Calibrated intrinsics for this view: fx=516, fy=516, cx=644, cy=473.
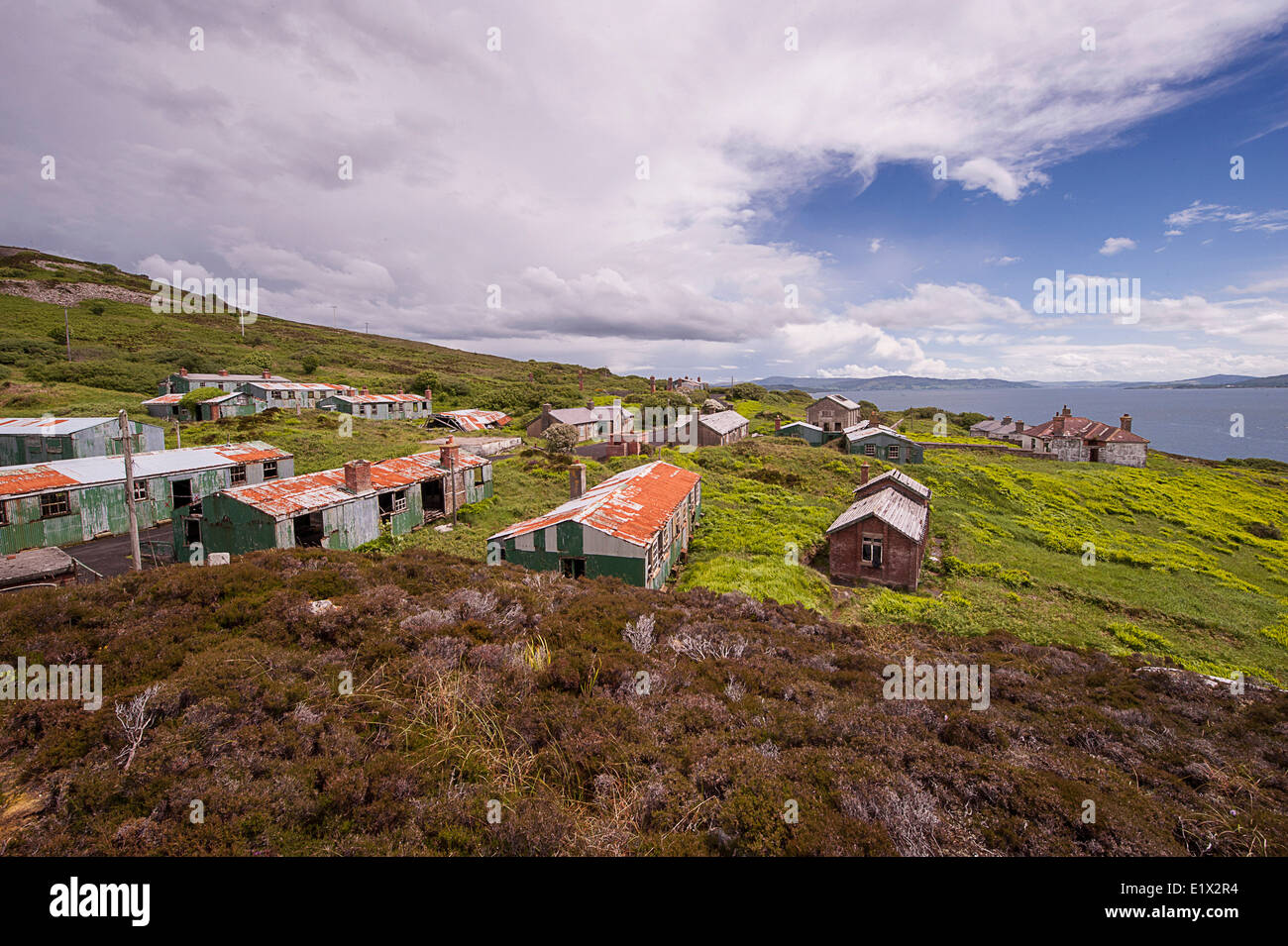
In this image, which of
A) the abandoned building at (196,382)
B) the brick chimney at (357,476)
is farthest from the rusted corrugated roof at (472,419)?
the brick chimney at (357,476)

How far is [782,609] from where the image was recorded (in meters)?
16.2

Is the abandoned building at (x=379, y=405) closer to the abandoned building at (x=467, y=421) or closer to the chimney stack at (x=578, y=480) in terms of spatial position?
the abandoned building at (x=467, y=421)

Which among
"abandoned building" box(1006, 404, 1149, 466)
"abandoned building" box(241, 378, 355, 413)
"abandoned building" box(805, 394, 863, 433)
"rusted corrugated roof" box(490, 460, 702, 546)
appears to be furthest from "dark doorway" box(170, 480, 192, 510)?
"abandoned building" box(1006, 404, 1149, 466)

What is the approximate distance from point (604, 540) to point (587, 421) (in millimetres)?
43145

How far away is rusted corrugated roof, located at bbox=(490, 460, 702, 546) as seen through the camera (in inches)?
785

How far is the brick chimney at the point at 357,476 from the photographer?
25000 mm

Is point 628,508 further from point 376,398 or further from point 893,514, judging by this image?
point 376,398

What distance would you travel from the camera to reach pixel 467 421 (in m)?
63.8

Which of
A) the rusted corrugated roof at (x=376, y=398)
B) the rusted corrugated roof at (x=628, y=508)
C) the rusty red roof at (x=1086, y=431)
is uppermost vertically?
the rusted corrugated roof at (x=376, y=398)

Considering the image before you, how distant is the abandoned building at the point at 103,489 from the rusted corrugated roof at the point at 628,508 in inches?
649
